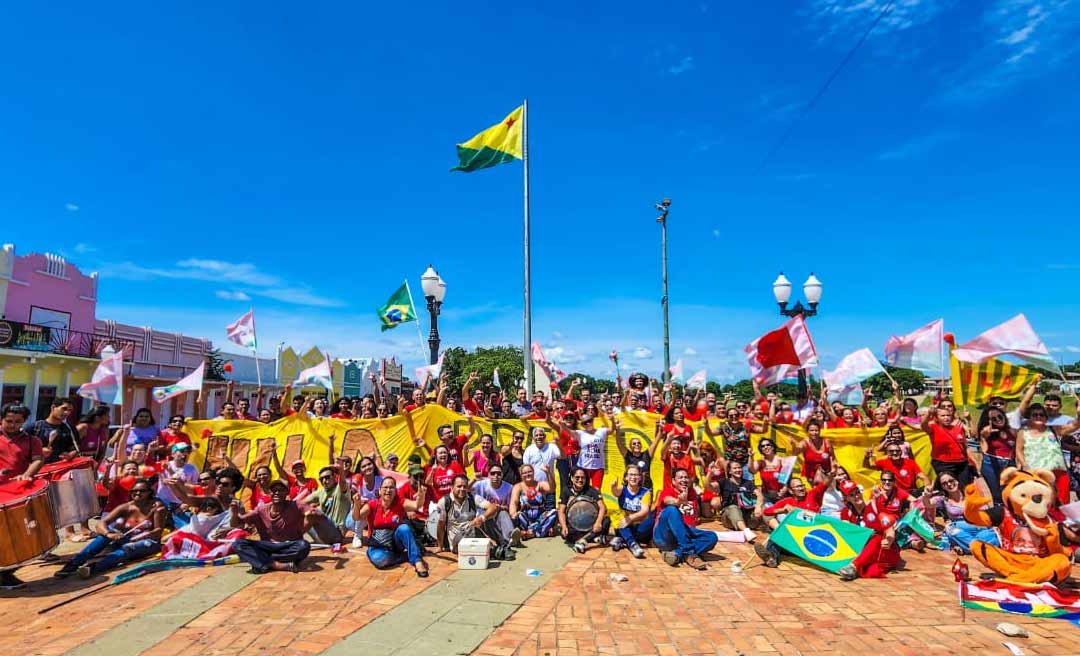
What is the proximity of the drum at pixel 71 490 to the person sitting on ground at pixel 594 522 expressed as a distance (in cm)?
566

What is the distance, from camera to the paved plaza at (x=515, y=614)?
4562 mm

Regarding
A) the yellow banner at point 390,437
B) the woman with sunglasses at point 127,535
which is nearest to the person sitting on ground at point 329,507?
the yellow banner at point 390,437

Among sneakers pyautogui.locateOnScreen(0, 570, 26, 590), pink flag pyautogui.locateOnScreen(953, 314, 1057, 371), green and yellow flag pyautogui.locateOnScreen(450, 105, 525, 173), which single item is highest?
green and yellow flag pyautogui.locateOnScreen(450, 105, 525, 173)

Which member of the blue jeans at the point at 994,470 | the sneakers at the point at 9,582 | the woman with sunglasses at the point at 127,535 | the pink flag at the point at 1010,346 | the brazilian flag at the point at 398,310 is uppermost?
the brazilian flag at the point at 398,310

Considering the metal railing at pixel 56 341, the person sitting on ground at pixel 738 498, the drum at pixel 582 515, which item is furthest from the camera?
the metal railing at pixel 56 341

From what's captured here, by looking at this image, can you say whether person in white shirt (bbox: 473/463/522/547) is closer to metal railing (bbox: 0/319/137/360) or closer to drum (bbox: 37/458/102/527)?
drum (bbox: 37/458/102/527)

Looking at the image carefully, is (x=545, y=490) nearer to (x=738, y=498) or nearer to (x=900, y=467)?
(x=738, y=498)

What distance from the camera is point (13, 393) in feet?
70.2

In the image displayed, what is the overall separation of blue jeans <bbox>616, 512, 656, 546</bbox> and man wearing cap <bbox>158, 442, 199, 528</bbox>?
5.65 metres

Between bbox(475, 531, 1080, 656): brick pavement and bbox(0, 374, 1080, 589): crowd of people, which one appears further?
bbox(0, 374, 1080, 589): crowd of people

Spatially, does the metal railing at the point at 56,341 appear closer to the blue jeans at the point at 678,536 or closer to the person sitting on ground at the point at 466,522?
the person sitting on ground at the point at 466,522

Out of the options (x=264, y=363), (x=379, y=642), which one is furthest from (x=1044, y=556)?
(x=264, y=363)

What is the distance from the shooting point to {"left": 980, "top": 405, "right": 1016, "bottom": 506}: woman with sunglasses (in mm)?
7508

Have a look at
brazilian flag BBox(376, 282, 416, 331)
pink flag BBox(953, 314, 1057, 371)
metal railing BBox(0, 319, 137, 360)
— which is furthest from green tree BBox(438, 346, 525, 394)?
pink flag BBox(953, 314, 1057, 371)
